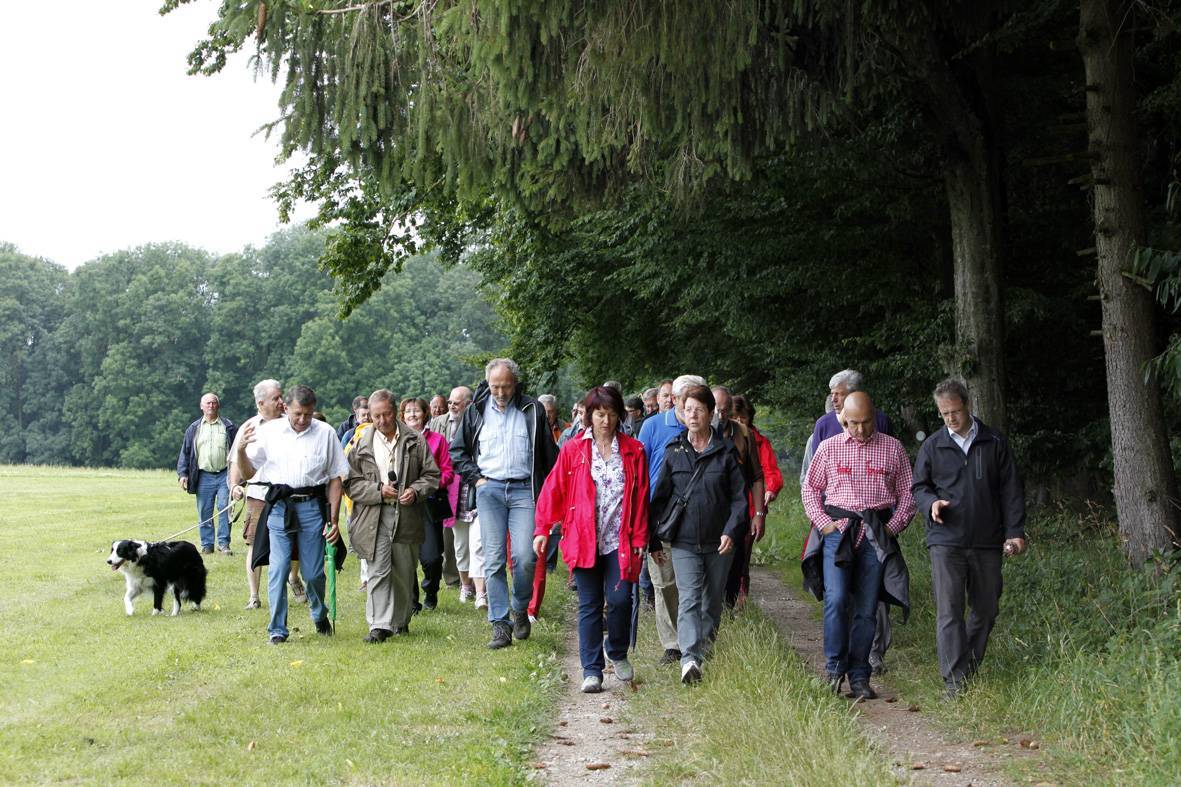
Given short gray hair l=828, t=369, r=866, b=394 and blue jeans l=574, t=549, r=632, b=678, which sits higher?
short gray hair l=828, t=369, r=866, b=394

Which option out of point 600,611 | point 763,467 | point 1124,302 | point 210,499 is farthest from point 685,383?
point 210,499

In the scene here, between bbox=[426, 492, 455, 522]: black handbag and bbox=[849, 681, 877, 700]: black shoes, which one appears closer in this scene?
bbox=[849, 681, 877, 700]: black shoes

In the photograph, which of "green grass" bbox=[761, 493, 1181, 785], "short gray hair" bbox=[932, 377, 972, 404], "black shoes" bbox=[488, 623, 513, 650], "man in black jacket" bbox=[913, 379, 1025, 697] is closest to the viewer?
"green grass" bbox=[761, 493, 1181, 785]

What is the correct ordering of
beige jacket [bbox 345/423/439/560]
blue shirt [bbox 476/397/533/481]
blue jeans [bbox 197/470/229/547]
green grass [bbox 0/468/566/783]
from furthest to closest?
blue jeans [bbox 197/470/229/547]
beige jacket [bbox 345/423/439/560]
blue shirt [bbox 476/397/533/481]
green grass [bbox 0/468/566/783]

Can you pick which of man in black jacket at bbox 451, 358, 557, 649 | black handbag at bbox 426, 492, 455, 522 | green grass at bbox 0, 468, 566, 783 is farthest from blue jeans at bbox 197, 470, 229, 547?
man in black jacket at bbox 451, 358, 557, 649

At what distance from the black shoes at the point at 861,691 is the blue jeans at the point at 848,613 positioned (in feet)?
0.09

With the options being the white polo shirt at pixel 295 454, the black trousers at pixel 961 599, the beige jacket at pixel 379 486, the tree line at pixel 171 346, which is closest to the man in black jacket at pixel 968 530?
the black trousers at pixel 961 599

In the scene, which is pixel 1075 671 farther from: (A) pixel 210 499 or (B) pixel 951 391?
(A) pixel 210 499

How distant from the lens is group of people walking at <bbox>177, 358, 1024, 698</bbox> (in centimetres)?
811

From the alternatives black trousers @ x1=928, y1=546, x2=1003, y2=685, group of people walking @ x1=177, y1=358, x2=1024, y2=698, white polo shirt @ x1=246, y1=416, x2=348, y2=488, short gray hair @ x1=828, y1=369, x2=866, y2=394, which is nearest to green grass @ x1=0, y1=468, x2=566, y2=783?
group of people walking @ x1=177, y1=358, x2=1024, y2=698

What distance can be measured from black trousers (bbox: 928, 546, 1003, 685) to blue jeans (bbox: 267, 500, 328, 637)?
15.3ft

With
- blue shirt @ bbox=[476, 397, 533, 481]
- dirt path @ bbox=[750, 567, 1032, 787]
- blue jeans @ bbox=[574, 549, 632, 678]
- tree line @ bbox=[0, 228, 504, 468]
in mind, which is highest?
tree line @ bbox=[0, 228, 504, 468]

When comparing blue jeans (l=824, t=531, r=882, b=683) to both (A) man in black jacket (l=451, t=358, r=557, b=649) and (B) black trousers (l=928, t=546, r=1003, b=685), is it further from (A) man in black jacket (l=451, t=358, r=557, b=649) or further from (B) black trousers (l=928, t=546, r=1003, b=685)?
(A) man in black jacket (l=451, t=358, r=557, b=649)

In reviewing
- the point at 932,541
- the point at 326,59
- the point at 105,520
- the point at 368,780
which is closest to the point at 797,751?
the point at 368,780
